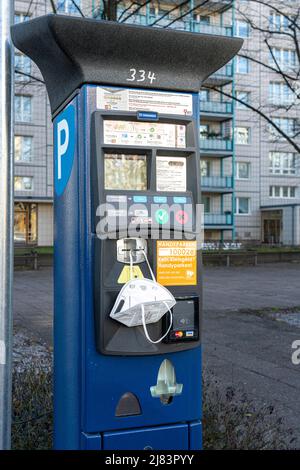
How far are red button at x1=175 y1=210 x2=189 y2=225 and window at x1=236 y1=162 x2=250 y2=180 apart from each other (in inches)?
1445

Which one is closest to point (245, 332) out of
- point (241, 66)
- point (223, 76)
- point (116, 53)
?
point (116, 53)

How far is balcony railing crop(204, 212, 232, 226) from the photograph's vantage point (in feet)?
116

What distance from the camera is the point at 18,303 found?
10.9 m

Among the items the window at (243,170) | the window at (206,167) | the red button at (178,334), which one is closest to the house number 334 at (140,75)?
the red button at (178,334)

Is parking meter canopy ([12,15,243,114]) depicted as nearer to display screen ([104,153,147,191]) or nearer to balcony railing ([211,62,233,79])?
display screen ([104,153,147,191])

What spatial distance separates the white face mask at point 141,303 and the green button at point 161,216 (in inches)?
10.0

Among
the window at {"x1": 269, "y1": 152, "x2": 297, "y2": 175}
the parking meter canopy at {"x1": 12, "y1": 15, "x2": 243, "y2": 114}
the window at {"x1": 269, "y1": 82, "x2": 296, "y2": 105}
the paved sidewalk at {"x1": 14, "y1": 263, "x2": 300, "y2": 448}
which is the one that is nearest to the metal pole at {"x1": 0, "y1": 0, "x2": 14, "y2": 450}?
the parking meter canopy at {"x1": 12, "y1": 15, "x2": 243, "y2": 114}

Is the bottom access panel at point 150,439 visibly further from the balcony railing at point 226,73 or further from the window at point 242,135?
the window at point 242,135

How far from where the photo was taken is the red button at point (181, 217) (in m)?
2.70

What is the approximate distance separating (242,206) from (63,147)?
36.9 m

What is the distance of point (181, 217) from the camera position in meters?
2.72

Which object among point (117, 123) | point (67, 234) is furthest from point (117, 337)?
point (117, 123)
